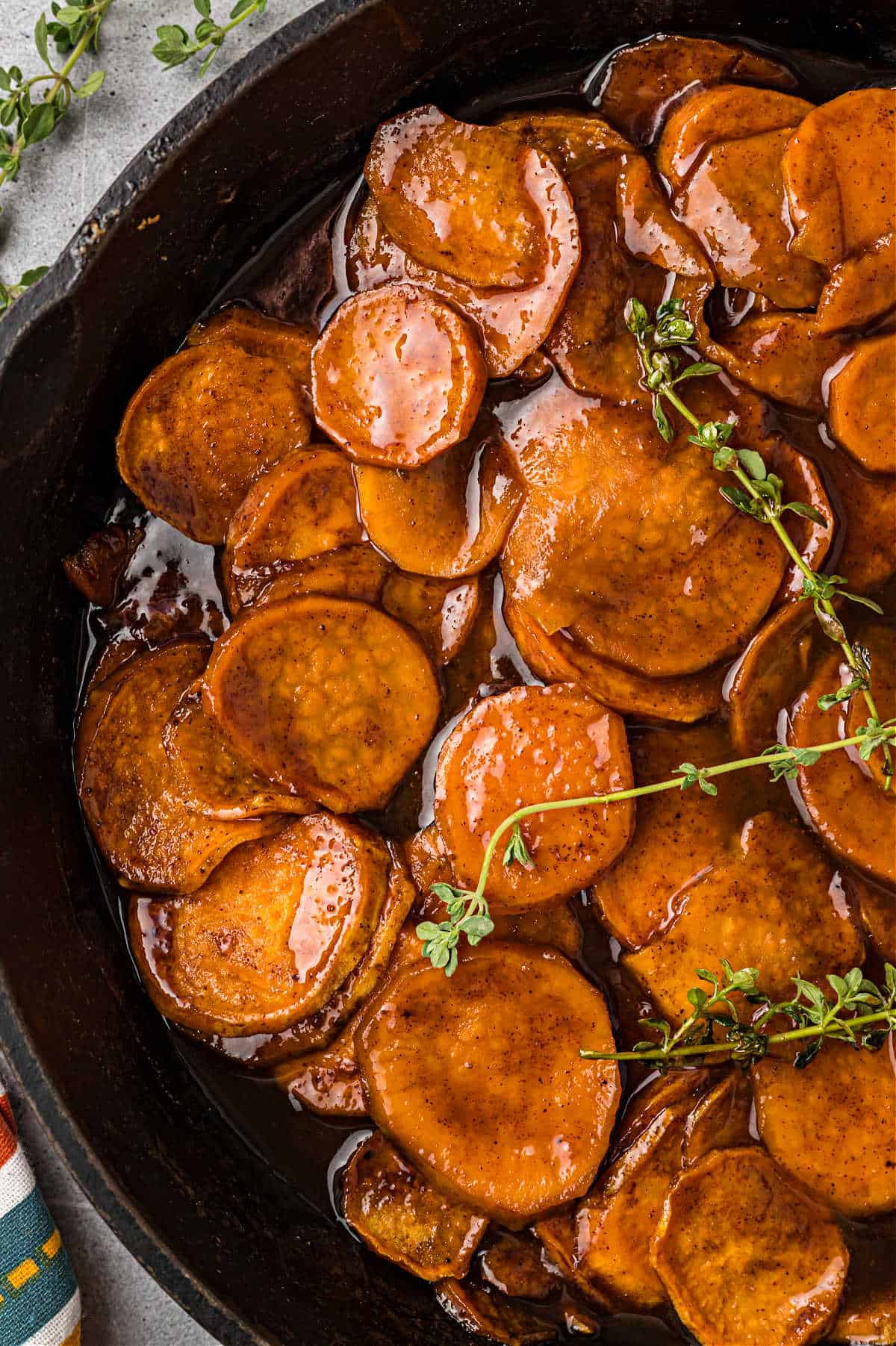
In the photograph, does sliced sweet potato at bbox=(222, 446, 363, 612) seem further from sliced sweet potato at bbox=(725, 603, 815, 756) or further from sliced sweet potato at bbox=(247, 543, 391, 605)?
sliced sweet potato at bbox=(725, 603, 815, 756)

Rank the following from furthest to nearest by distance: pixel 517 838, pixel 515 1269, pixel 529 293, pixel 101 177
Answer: pixel 101 177 → pixel 515 1269 → pixel 529 293 → pixel 517 838

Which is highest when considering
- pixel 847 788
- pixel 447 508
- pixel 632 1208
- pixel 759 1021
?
pixel 447 508

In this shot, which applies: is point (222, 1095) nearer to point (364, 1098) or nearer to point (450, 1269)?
point (364, 1098)

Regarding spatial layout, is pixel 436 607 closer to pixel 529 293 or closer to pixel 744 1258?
pixel 529 293

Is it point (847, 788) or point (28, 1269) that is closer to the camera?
point (847, 788)

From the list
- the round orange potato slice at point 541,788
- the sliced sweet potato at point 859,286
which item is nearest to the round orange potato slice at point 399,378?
the round orange potato slice at point 541,788

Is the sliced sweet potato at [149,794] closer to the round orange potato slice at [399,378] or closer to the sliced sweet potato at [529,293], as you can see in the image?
the round orange potato slice at [399,378]

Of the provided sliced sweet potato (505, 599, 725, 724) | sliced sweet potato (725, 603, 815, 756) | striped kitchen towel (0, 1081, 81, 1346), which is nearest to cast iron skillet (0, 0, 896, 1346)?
striped kitchen towel (0, 1081, 81, 1346)

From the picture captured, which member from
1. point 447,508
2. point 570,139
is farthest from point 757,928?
point 570,139
